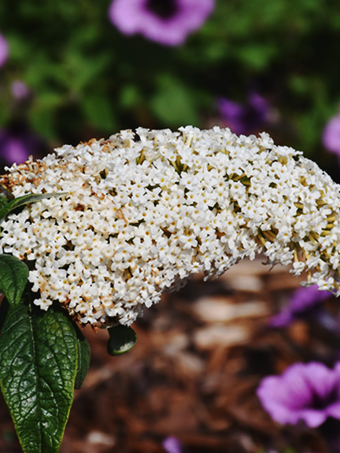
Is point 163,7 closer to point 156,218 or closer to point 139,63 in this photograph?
point 139,63

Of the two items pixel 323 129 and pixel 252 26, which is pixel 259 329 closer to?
pixel 323 129

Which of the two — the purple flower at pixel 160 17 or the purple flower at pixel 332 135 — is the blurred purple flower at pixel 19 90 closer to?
the purple flower at pixel 160 17

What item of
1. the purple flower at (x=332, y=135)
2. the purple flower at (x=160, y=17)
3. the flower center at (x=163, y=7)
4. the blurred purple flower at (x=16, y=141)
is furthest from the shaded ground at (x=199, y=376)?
the flower center at (x=163, y=7)

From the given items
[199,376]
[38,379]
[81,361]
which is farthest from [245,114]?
[38,379]

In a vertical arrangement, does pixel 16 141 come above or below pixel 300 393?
above

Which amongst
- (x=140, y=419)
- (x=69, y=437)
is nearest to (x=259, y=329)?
(x=140, y=419)

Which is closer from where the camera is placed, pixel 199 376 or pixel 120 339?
pixel 120 339

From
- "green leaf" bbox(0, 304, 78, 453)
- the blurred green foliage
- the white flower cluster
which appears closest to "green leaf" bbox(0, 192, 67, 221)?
the white flower cluster
